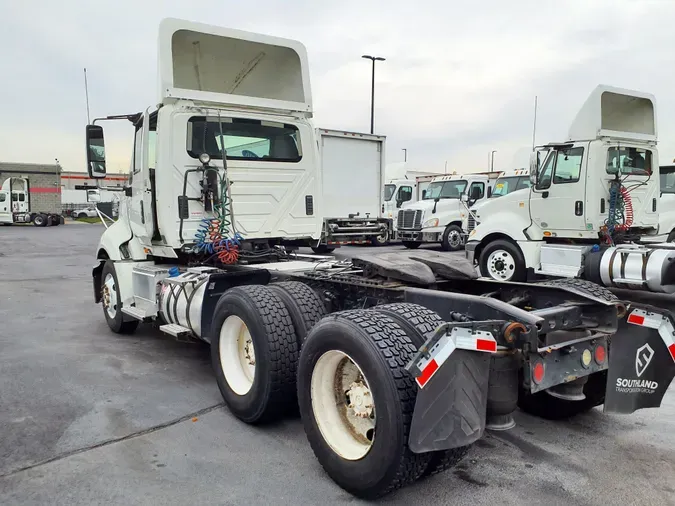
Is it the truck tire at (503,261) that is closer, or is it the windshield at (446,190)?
the truck tire at (503,261)

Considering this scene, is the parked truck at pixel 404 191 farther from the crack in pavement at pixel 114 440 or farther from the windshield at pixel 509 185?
the crack in pavement at pixel 114 440

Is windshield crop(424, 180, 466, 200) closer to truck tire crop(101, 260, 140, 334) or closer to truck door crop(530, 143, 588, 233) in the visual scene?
truck door crop(530, 143, 588, 233)

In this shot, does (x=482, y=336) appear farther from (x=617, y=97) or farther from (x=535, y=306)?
(x=617, y=97)

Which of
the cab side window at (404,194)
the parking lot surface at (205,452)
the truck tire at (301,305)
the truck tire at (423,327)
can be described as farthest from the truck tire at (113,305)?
the cab side window at (404,194)

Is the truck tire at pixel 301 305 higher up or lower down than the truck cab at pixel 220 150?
lower down

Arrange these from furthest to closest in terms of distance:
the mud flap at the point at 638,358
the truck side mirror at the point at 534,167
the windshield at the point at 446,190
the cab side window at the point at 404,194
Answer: the cab side window at the point at 404,194 < the windshield at the point at 446,190 < the truck side mirror at the point at 534,167 < the mud flap at the point at 638,358

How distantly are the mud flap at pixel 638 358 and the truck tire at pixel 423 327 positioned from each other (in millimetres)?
1037

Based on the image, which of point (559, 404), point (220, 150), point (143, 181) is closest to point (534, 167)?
point (220, 150)

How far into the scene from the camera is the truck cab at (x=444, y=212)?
1902 cm

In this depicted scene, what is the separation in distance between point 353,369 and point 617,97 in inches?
354

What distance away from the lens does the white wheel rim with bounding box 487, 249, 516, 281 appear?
35.5 ft

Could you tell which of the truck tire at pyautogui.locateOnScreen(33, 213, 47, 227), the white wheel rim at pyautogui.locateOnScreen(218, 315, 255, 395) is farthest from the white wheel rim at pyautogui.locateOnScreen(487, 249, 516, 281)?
the truck tire at pyautogui.locateOnScreen(33, 213, 47, 227)

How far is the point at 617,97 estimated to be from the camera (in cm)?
992

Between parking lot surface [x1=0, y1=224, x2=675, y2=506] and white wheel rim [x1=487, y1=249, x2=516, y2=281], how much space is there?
20.5 feet
